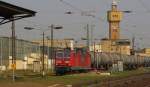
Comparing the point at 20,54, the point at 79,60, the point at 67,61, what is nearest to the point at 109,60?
the point at 20,54

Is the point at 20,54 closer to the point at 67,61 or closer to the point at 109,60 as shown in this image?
the point at 109,60

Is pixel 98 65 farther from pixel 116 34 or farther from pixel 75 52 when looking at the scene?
pixel 116 34

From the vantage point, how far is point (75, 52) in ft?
228

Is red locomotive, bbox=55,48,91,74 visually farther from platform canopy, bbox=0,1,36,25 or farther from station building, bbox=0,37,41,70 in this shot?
platform canopy, bbox=0,1,36,25

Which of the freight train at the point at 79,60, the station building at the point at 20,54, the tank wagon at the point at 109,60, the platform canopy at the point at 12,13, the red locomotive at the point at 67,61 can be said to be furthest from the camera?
the station building at the point at 20,54

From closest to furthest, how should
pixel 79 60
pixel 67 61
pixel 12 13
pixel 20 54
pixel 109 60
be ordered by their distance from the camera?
pixel 12 13, pixel 67 61, pixel 79 60, pixel 109 60, pixel 20 54

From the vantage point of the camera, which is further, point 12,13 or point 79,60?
point 79,60

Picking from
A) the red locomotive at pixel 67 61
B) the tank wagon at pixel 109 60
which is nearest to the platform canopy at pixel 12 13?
the red locomotive at pixel 67 61

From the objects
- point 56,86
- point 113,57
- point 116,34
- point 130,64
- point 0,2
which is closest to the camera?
point 0,2

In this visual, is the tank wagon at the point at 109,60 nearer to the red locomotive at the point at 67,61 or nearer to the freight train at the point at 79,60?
the freight train at the point at 79,60

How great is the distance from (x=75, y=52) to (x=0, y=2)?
35.5 m

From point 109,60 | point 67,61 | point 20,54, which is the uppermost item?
point 20,54

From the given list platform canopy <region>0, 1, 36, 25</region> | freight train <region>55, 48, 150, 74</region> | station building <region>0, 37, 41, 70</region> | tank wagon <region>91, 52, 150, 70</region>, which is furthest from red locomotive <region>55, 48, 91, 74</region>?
platform canopy <region>0, 1, 36, 25</region>

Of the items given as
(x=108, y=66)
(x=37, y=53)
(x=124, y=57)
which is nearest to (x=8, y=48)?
(x=37, y=53)
